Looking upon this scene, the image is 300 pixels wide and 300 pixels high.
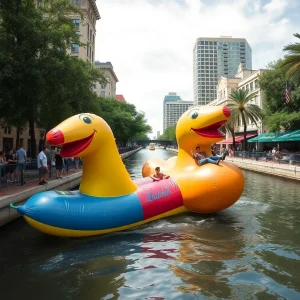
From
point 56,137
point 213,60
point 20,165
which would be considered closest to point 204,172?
point 56,137

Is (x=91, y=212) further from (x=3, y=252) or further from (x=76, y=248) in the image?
(x=3, y=252)

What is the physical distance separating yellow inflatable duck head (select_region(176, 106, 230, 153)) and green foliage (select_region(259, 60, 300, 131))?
25225 mm

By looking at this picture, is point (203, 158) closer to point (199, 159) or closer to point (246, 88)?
point (199, 159)

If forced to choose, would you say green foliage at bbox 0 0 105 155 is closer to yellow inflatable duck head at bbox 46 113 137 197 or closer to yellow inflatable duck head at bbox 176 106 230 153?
yellow inflatable duck head at bbox 46 113 137 197

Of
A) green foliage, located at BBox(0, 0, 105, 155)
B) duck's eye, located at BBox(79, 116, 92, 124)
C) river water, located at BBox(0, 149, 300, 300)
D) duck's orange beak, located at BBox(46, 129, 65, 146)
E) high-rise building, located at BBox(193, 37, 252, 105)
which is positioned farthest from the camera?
high-rise building, located at BBox(193, 37, 252, 105)

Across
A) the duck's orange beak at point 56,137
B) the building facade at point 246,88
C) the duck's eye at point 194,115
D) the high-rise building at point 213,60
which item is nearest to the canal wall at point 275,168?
the duck's eye at point 194,115

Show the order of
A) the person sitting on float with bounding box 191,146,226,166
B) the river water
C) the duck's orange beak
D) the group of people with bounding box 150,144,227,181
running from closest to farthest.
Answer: the river water, the duck's orange beak, the group of people with bounding box 150,144,227,181, the person sitting on float with bounding box 191,146,226,166

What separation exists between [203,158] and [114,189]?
354cm

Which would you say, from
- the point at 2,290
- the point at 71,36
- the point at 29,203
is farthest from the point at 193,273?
the point at 71,36

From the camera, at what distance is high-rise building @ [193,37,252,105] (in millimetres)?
184000

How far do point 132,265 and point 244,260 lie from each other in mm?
2470

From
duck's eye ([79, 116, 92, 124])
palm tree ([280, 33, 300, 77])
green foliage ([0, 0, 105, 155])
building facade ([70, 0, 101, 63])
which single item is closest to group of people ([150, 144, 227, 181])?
duck's eye ([79, 116, 92, 124])

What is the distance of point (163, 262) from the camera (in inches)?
266

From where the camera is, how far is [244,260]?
680 centimetres
